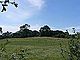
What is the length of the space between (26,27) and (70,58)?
15975cm

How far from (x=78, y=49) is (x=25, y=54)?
2.37m

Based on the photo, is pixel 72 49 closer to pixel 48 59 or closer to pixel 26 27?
pixel 48 59

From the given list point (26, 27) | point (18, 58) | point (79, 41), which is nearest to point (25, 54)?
point (18, 58)

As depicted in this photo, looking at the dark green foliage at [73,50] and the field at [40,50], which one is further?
the field at [40,50]

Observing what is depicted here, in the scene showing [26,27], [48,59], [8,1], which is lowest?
[48,59]

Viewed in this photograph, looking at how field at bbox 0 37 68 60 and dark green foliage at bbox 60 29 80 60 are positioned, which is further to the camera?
field at bbox 0 37 68 60

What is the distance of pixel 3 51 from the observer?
26.1 ft

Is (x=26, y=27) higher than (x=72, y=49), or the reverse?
(x=26, y=27)

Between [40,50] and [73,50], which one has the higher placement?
[73,50]

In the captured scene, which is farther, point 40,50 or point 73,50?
point 40,50

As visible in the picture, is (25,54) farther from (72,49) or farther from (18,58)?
(72,49)

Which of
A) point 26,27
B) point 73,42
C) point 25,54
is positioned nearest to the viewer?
point 25,54

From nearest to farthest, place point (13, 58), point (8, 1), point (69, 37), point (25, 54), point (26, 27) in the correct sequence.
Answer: point (8, 1) < point (13, 58) < point (25, 54) < point (69, 37) < point (26, 27)

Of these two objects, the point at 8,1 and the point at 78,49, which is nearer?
the point at 8,1
